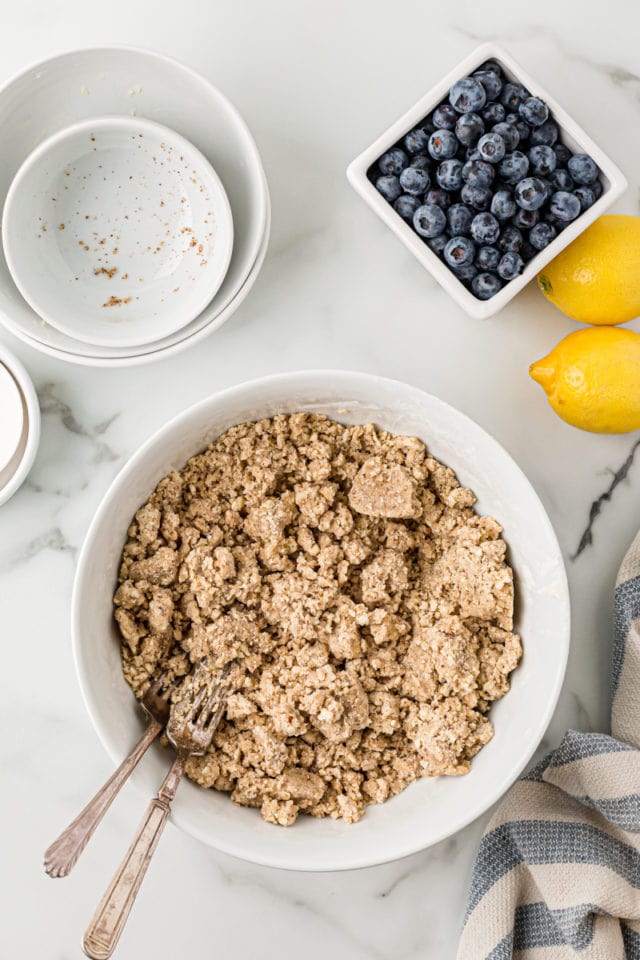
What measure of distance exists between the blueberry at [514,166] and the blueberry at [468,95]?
0.09 metres

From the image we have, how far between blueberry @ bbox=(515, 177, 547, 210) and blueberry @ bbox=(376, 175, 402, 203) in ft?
0.57

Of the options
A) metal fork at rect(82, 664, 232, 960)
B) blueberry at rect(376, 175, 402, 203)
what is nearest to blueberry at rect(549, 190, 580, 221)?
blueberry at rect(376, 175, 402, 203)

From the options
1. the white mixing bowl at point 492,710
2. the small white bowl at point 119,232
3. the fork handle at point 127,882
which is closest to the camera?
the fork handle at point 127,882

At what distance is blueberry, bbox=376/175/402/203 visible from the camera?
1273 millimetres

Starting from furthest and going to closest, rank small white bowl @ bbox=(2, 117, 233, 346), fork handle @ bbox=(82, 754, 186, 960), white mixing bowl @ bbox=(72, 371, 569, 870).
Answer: small white bowl @ bbox=(2, 117, 233, 346) → white mixing bowl @ bbox=(72, 371, 569, 870) → fork handle @ bbox=(82, 754, 186, 960)

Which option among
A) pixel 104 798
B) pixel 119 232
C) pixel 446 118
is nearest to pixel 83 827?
pixel 104 798

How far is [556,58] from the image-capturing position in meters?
1.45

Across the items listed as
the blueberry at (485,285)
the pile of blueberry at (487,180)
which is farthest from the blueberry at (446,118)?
the blueberry at (485,285)

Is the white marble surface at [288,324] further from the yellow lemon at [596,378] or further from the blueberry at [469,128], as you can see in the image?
the blueberry at [469,128]

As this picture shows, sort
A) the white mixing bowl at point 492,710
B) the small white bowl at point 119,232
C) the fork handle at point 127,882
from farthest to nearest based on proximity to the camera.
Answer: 1. the small white bowl at point 119,232
2. the white mixing bowl at point 492,710
3. the fork handle at point 127,882

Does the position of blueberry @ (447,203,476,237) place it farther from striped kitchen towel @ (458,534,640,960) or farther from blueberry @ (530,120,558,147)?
striped kitchen towel @ (458,534,640,960)

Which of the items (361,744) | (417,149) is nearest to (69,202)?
(417,149)

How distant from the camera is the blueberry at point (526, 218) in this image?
4.09 ft

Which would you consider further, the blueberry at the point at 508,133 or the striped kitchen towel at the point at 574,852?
the striped kitchen towel at the point at 574,852
